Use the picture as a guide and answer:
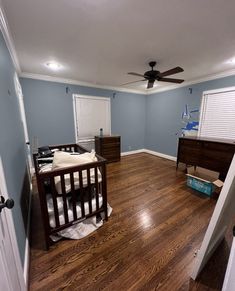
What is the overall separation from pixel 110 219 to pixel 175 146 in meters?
3.28

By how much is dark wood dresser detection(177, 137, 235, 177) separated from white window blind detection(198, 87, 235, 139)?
0.47 m

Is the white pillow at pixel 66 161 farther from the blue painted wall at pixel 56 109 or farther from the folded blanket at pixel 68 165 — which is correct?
the blue painted wall at pixel 56 109

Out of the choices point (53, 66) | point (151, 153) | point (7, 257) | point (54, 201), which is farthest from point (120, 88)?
point (7, 257)

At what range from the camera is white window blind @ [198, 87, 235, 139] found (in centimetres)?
313

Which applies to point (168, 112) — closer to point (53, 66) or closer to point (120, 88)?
point (120, 88)

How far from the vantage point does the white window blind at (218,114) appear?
10.3 feet

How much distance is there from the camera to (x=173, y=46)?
2062 millimetres

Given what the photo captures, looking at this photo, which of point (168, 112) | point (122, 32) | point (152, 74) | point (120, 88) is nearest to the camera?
point (122, 32)

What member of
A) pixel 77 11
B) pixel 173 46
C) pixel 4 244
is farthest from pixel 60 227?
pixel 173 46

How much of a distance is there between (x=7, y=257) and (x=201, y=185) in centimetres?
283

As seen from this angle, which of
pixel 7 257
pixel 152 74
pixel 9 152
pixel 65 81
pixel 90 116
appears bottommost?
pixel 7 257

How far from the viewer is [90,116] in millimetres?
4258

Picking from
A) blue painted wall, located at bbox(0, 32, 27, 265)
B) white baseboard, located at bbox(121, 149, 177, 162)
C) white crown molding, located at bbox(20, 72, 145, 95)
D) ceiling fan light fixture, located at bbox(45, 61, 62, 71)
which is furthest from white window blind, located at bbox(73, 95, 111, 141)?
blue painted wall, located at bbox(0, 32, 27, 265)

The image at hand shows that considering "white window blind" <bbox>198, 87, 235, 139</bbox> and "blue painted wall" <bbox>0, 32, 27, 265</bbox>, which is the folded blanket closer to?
"blue painted wall" <bbox>0, 32, 27, 265</bbox>
